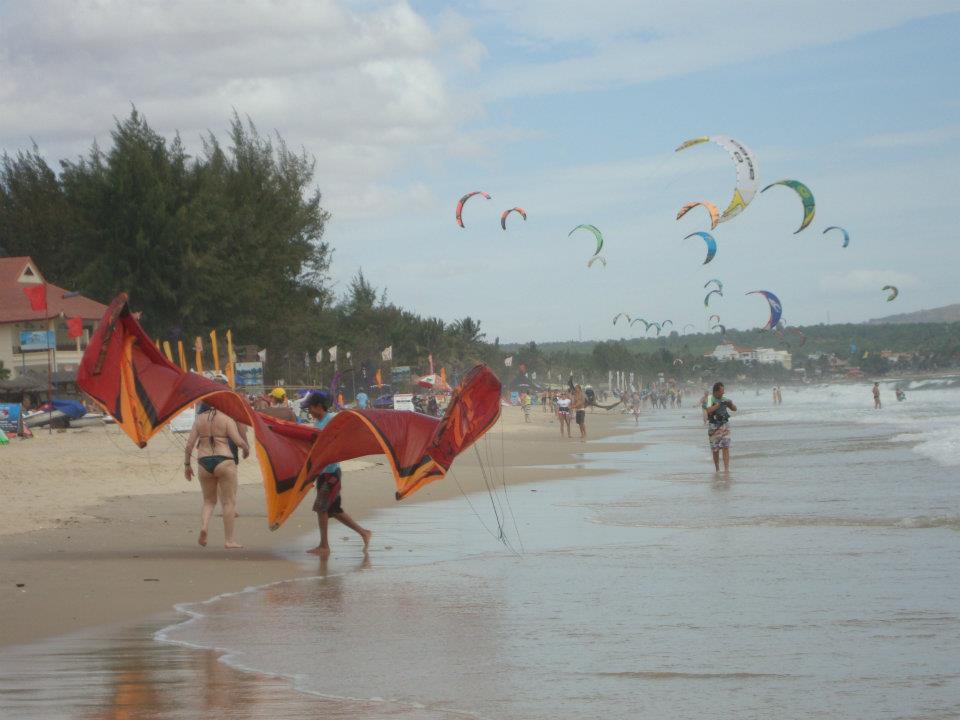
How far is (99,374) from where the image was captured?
32.4 ft

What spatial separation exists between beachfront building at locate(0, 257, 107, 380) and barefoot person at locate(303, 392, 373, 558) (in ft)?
102

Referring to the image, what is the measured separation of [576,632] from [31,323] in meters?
39.6

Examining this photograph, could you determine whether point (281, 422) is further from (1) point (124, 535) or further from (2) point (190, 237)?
(2) point (190, 237)

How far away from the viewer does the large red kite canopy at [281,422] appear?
9516 mm

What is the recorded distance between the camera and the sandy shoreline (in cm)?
767

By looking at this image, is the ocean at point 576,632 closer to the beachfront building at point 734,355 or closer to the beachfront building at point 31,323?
the beachfront building at point 31,323

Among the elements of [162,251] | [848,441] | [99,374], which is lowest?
[848,441]

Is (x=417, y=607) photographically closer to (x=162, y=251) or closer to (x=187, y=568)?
(x=187, y=568)

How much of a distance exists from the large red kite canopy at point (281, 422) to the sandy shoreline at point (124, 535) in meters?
0.86

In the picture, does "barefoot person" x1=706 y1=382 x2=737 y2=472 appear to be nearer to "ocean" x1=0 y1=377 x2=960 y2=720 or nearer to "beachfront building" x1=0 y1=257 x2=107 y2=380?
"ocean" x1=0 y1=377 x2=960 y2=720

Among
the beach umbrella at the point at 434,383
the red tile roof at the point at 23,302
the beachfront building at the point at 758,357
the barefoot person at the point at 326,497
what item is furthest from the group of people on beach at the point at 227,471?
the beachfront building at the point at 758,357

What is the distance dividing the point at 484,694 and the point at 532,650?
92 centimetres

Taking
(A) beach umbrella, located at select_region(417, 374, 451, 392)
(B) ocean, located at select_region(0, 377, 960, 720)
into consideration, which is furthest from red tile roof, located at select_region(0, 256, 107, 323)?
(B) ocean, located at select_region(0, 377, 960, 720)

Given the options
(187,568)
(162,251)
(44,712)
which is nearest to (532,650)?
(44,712)
